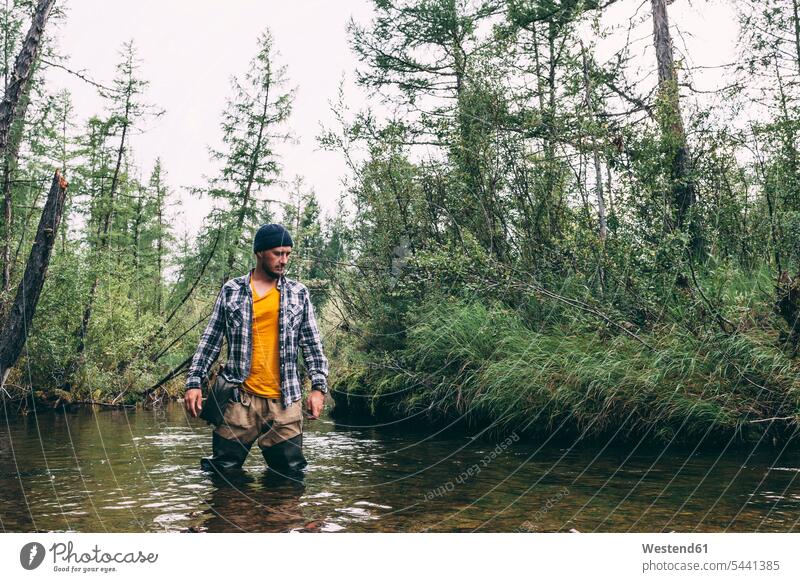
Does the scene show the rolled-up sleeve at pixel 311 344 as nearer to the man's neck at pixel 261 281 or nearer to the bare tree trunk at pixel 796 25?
the man's neck at pixel 261 281

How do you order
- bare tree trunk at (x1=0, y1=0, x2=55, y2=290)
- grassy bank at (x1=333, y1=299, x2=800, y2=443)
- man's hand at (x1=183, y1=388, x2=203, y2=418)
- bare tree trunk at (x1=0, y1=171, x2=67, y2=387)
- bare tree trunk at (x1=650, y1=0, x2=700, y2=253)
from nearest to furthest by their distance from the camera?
man's hand at (x1=183, y1=388, x2=203, y2=418) → grassy bank at (x1=333, y1=299, x2=800, y2=443) → bare tree trunk at (x1=0, y1=171, x2=67, y2=387) → bare tree trunk at (x1=0, y1=0, x2=55, y2=290) → bare tree trunk at (x1=650, y1=0, x2=700, y2=253)

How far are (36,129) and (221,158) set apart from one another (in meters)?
4.57

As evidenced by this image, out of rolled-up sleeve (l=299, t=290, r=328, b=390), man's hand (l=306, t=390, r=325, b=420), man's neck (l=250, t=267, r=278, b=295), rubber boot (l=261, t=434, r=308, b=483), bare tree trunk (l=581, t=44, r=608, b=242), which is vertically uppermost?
bare tree trunk (l=581, t=44, r=608, b=242)

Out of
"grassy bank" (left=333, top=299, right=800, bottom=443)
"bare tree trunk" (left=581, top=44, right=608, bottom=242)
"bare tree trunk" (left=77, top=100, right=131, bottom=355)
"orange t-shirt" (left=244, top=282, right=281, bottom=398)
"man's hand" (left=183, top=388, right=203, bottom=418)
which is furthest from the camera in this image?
"bare tree trunk" (left=77, top=100, right=131, bottom=355)

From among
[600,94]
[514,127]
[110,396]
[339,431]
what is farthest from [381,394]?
[110,396]

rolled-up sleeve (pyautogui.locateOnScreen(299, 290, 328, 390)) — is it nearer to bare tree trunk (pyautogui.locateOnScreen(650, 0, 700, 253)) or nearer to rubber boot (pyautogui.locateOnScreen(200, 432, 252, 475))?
rubber boot (pyautogui.locateOnScreen(200, 432, 252, 475))

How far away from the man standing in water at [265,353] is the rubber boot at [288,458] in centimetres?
1

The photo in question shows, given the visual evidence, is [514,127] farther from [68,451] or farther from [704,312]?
[68,451]

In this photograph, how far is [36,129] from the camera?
18.1m

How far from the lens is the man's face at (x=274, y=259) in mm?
5445
